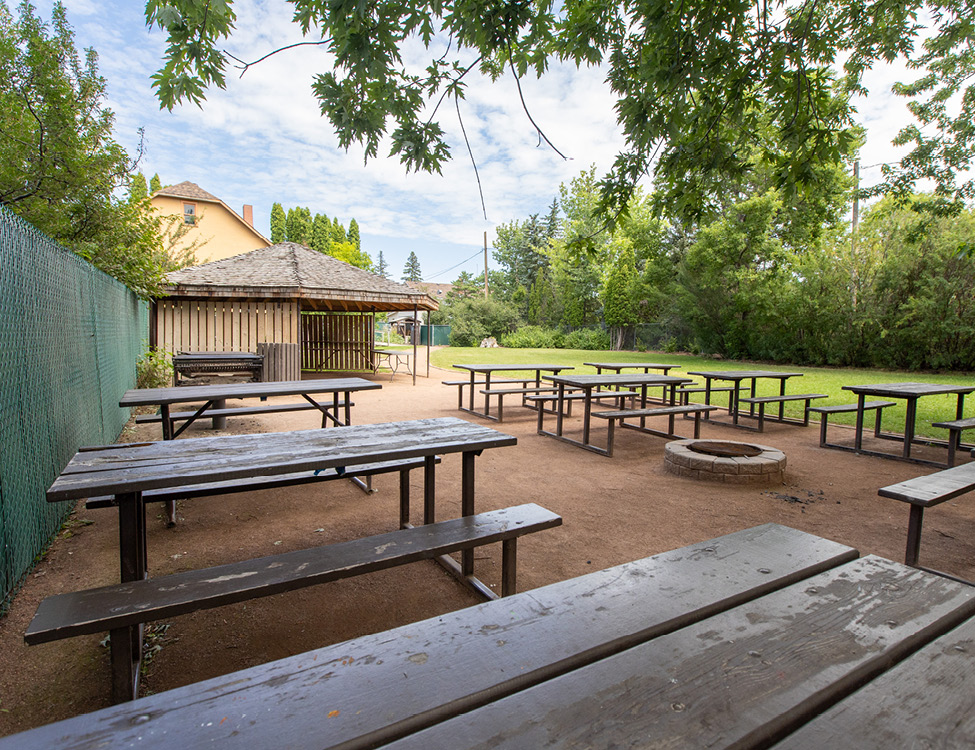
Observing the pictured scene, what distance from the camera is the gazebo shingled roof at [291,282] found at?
1152 centimetres

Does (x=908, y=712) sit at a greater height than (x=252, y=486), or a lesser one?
greater

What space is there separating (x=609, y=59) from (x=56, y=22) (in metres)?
8.76

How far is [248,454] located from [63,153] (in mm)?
6437

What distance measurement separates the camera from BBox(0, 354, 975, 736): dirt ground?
222 centimetres

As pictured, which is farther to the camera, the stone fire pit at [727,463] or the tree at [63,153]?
the tree at [63,153]

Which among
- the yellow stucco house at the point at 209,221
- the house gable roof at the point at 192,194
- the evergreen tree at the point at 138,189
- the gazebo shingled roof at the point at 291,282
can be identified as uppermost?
the house gable roof at the point at 192,194

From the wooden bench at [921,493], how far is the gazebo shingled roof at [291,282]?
36.1ft

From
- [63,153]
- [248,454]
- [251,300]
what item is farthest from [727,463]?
[251,300]

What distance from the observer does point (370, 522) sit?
12.5 feet

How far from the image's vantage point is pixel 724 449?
552 centimetres

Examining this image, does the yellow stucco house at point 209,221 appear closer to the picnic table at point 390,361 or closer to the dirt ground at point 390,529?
the picnic table at point 390,361

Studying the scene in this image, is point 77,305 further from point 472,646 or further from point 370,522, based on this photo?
point 472,646

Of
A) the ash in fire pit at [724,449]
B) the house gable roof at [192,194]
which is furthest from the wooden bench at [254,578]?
the house gable roof at [192,194]

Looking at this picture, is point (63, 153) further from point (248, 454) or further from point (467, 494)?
point (467, 494)
